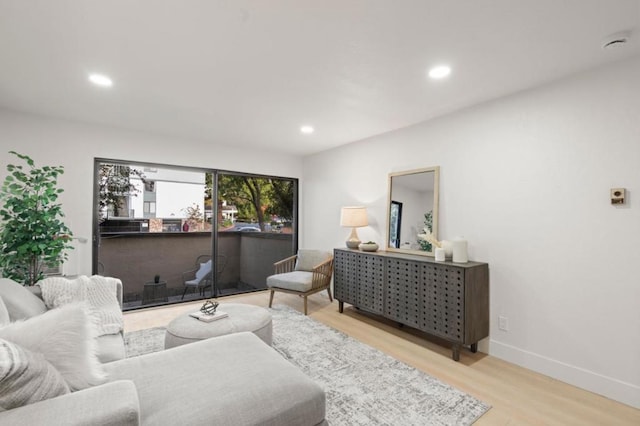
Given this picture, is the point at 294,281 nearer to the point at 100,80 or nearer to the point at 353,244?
the point at 353,244

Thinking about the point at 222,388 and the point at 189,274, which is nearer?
the point at 222,388

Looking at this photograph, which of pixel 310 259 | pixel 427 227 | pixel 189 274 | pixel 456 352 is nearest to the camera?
pixel 456 352

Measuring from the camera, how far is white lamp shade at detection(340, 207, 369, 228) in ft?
13.2

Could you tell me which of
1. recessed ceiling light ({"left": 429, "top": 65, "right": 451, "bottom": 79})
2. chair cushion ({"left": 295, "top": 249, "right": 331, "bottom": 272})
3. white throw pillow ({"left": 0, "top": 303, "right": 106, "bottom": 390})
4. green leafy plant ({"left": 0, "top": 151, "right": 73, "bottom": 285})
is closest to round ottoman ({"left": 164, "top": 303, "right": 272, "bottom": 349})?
white throw pillow ({"left": 0, "top": 303, "right": 106, "bottom": 390})

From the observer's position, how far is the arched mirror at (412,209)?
339 centimetres

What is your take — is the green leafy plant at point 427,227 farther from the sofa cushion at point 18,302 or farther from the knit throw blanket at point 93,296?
the sofa cushion at point 18,302

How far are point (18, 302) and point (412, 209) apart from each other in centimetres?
345

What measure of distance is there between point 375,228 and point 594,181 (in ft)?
7.61

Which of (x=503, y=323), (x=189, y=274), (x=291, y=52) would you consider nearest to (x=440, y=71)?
(x=291, y=52)

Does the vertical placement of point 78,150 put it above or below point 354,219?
above

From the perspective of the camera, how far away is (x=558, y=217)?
2443mm

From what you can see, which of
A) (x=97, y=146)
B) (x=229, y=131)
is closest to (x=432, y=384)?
(x=229, y=131)

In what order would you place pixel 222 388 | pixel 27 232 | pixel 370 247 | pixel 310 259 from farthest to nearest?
pixel 310 259 → pixel 370 247 → pixel 27 232 → pixel 222 388

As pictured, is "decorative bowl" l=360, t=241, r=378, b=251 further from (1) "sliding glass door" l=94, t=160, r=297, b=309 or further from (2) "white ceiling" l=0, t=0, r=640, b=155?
(1) "sliding glass door" l=94, t=160, r=297, b=309
